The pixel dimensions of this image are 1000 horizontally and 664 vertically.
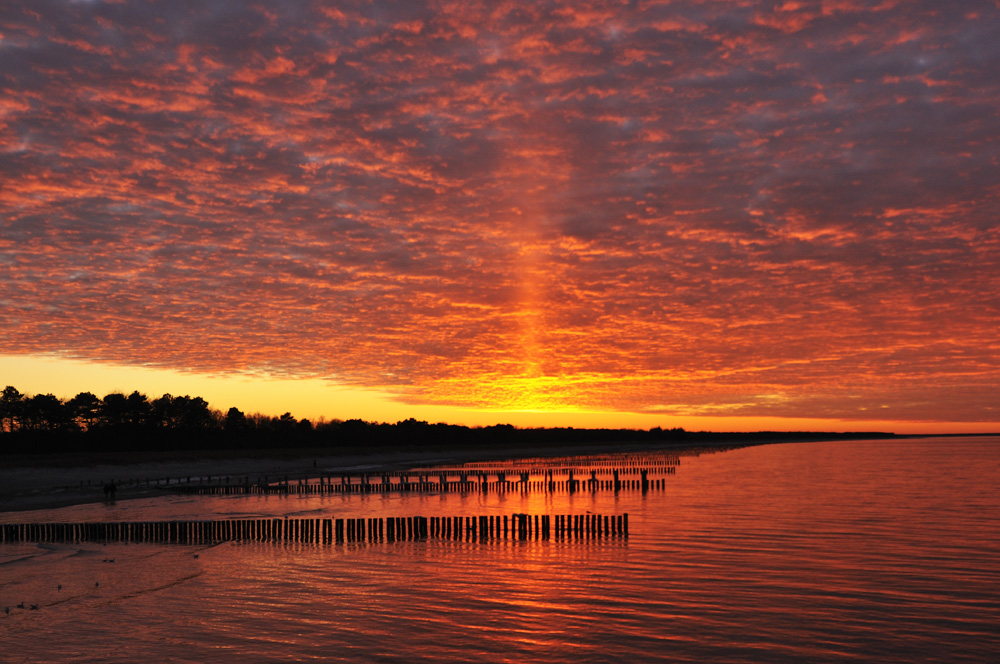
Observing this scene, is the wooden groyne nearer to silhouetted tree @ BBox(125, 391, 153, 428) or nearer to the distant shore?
the distant shore

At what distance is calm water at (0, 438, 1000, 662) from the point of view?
1955 cm

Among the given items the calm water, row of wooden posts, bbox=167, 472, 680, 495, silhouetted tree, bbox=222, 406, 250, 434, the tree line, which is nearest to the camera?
the calm water

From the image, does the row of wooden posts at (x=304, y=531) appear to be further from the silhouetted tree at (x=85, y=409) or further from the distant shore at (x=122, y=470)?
the silhouetted tree at (x=85, y=409)

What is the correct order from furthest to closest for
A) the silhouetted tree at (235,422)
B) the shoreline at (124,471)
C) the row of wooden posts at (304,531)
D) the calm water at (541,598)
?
the silhouetted tree at (235,422) → the shoreline at (124,471) → the row of wooden posts at (304,531) → the calm water at (541,598)

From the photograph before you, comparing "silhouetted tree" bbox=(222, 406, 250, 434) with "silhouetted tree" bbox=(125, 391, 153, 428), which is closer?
"silhouetted tree" bbox=(125, 391, 153, 428)

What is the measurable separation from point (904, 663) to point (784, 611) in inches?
197

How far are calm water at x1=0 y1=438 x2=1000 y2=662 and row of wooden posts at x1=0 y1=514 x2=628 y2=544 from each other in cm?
170

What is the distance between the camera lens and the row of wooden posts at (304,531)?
39.0m

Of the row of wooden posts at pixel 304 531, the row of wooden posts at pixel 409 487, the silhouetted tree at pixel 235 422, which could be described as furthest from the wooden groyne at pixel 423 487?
the silhouetted tree at pixel 235 422

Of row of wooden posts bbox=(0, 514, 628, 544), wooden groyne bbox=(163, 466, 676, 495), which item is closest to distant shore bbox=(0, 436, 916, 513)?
wooden groyne bbox=(163, 466, 676, 495)

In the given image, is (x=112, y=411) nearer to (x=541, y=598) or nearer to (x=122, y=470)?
(x=122, y=470)

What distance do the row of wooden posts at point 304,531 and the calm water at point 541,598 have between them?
1.70 metres

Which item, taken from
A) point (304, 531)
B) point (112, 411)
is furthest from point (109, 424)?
point (304, 531)

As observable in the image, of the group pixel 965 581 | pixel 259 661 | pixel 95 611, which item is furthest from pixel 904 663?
pixel 95 611
